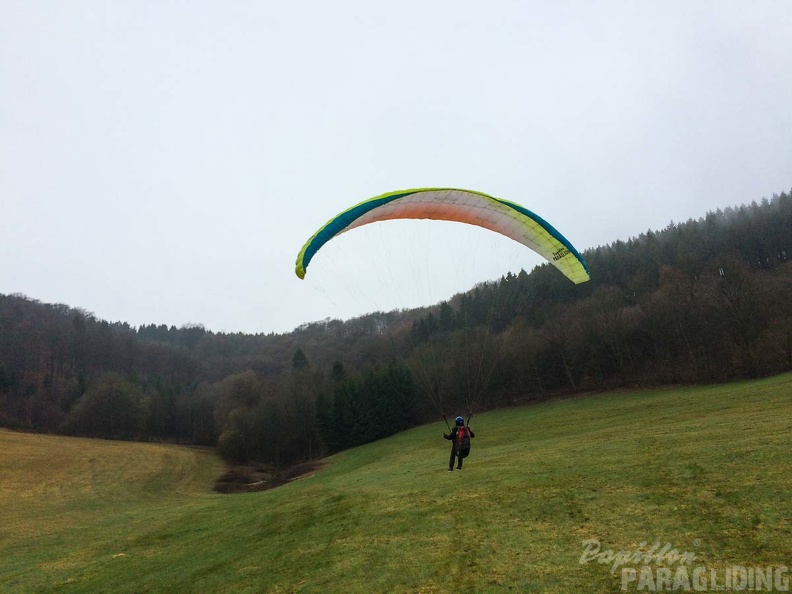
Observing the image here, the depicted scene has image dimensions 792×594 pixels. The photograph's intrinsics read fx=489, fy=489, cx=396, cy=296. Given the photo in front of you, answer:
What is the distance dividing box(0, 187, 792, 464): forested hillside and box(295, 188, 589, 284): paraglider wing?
468 inches

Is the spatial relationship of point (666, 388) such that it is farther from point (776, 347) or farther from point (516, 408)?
point (516, 408)

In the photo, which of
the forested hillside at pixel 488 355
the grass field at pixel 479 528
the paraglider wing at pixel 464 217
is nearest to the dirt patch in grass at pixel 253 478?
the forested hillside at pixel 488 355

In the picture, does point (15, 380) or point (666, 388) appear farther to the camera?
point (15, 380)

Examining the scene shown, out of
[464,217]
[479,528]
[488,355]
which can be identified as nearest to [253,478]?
[488,355]

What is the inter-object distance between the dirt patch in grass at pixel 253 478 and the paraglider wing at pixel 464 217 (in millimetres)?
30592

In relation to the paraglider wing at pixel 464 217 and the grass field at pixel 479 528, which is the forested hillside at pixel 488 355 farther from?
the grass field at pixel 479 528

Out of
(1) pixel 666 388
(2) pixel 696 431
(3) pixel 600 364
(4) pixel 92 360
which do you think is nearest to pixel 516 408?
(3) pixel 600 364

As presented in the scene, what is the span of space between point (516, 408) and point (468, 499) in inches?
1668

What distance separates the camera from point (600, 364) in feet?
176

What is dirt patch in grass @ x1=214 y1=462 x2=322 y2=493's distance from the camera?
39562mm

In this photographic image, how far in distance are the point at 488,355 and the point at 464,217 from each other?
137 feet

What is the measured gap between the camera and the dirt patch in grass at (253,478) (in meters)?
39.6

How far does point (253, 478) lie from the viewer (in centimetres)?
4672

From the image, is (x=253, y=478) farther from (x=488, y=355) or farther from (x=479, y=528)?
(x=479, y=528)
